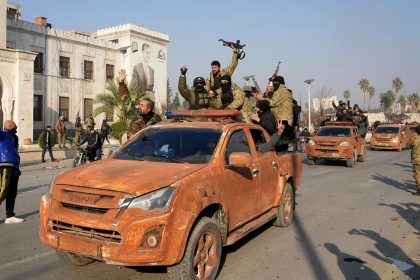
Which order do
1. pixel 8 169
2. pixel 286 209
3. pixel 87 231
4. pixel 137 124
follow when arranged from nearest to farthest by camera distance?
1. pixel 87 231
2. pixel 286 209
3. pixel 8 169
4. pixel 137 124

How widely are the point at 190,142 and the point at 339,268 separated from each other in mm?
2386

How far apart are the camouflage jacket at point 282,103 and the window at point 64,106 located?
29352 millimetres

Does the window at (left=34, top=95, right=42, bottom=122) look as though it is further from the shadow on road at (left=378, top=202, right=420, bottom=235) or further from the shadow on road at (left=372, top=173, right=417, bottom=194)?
the shadow on road at (left=378, top=202, right=420, bottom=235)

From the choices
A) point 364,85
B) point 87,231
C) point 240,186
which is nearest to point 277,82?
point 240,186

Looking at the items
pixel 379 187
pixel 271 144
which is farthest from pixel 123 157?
pixel 379 187

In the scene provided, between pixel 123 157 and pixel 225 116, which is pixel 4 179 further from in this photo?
pixel 225 116

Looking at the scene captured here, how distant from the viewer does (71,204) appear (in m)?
4.09

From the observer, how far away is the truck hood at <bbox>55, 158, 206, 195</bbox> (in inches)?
156

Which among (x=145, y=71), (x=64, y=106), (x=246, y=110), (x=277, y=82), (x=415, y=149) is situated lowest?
(x=415, y=149)

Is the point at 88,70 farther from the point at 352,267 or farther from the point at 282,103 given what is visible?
the point at 352,267

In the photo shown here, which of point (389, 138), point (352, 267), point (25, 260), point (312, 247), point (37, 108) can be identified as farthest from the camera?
point (37, 108)

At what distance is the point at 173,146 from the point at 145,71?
132 feet

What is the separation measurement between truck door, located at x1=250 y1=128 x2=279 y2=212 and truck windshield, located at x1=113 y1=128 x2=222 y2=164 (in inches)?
38.3

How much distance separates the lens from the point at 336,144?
1697cm
